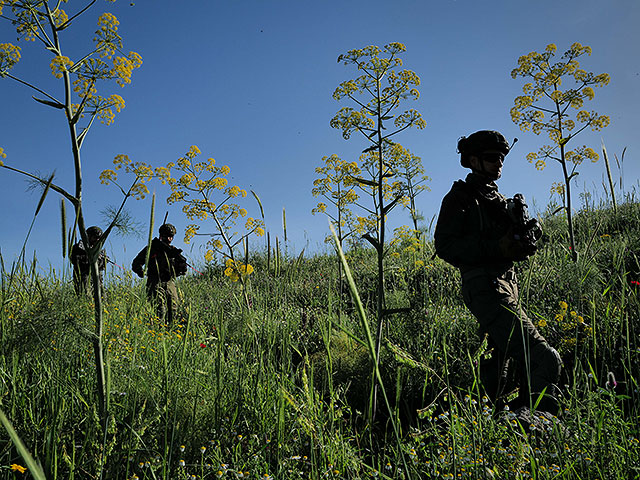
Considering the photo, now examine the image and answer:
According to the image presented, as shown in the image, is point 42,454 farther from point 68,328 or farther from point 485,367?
point 485,367

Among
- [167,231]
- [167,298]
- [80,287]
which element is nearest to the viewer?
[80,287]

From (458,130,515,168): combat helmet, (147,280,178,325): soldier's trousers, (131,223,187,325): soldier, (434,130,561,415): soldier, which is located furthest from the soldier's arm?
(131,223,187,325): soldier

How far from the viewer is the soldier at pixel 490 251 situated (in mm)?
2994

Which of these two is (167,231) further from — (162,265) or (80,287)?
(80,287)

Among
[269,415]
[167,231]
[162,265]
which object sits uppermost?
[167,231]

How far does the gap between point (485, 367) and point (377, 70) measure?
8.85 feet

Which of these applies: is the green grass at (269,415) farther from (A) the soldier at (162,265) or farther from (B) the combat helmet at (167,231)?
(B) the combat helmet at (167,231)

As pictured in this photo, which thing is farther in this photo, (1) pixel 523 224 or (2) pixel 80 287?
(2) pixel 80 287

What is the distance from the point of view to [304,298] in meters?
8.46

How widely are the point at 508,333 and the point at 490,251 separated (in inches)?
24.2

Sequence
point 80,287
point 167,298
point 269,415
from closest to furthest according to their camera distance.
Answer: point 269,415, point 80,287, point 167,298

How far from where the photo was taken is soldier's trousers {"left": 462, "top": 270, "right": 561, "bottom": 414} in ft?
9.39

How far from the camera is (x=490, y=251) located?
317 cm

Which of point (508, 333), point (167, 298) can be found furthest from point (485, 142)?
point (167, 298)
